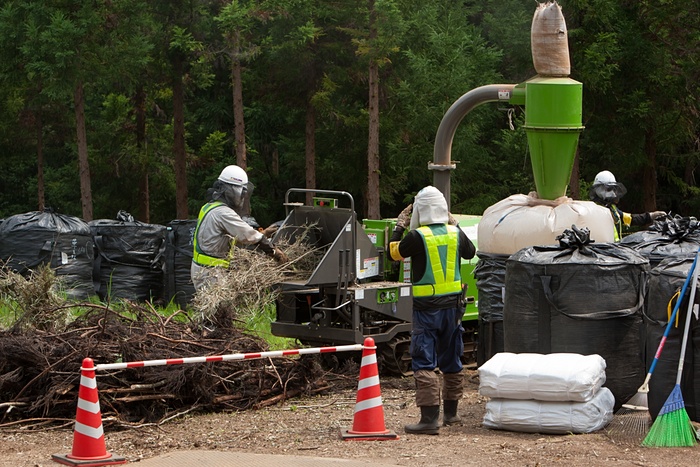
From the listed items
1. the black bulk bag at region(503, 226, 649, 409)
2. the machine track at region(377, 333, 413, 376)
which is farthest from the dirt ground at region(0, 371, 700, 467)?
the machine track at region(377, 333, 413, 376)

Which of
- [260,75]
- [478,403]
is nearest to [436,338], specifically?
[478,403]

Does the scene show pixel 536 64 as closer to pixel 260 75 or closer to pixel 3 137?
pixel 260 75

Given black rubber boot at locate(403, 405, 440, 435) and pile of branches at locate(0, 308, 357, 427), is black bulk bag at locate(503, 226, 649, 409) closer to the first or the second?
black rubber boot at locate(403, 405, 440, 435)

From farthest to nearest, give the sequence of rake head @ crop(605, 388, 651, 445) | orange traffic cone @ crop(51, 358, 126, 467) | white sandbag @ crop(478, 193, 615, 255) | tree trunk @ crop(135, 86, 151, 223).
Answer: tree trunk @ crop(135, 86, 151, 223) < white sandbag @ crop(478, 193, 615, 255) < rake head @ crop(605, 388, 651, 445) < orange traffic cone @ crop(51, 358, 126, 467)

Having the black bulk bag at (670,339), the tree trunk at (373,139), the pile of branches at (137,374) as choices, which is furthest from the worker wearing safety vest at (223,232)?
the tree trunk at (373,139)

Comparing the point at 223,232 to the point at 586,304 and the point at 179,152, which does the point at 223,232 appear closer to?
the point at 586,304

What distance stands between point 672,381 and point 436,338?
1.77 meters

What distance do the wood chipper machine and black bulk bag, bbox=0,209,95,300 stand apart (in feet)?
15.6

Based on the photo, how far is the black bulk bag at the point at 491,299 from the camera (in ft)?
32.7

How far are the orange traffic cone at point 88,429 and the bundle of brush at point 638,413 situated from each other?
3.45 metres

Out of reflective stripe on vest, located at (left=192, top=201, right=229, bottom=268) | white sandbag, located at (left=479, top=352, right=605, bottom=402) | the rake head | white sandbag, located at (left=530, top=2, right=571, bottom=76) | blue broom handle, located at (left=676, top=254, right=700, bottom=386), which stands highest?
white sandbag, located at (left=530, top=2, right=571, bottom=76)

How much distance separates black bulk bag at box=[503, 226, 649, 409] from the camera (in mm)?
8195

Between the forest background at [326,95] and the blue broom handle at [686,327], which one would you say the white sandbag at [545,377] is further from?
the forest background at [326,95]

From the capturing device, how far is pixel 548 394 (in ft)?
25.1
